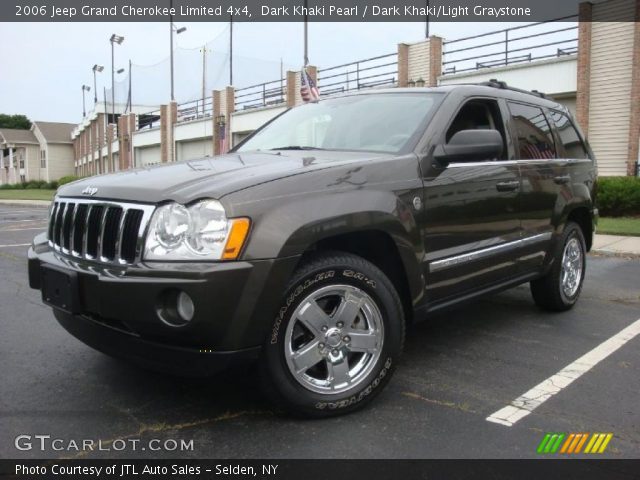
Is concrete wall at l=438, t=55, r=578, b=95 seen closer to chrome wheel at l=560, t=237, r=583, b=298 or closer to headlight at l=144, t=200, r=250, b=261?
chrome wheel at l=560, t=237, r=583, b=298

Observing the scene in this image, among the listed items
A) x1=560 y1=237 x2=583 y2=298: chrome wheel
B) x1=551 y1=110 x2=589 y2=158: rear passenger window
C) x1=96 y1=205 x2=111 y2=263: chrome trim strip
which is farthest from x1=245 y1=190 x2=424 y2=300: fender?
x1=551 y1=110 x2=589 y2=158: rear passenger window

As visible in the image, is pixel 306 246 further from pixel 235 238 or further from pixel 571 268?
pixel 571 268

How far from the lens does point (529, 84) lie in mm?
20484

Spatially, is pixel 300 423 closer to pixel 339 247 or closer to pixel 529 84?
pixel 339 247

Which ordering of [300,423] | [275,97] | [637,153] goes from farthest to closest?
[275,97] < [637,153] < [300,423]

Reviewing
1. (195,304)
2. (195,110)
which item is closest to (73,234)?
(195,304)

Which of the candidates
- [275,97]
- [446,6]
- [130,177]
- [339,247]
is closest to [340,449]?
[339,247]

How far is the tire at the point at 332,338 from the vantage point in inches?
116

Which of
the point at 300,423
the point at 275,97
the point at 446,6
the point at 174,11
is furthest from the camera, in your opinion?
the point at 174,11

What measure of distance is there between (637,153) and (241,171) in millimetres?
18319

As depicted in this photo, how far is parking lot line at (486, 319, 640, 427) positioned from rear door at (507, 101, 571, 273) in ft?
2.59

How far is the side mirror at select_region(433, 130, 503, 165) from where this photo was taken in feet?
11.9

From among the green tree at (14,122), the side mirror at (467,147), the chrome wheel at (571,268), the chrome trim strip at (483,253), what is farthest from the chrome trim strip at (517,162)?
the green tree at (14,122)

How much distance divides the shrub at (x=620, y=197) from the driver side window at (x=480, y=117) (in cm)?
1243
